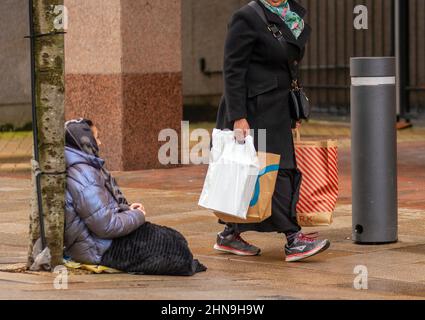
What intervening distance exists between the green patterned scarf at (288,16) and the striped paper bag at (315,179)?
0.75m

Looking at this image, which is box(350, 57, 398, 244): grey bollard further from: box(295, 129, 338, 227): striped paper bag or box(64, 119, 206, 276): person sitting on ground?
box(64, 119, 206, 276): person sitting on ground

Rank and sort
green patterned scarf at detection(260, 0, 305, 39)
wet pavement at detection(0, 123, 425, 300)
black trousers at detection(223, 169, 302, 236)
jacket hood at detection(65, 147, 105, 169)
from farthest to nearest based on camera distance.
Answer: green patterned scarf at detection(260, 0, 305, 39) → black trousers at detection(223, 169, 302, 236) → jacket hood at detection(65, 147, 105, 169) → wet pavement at detection(0, 123, 425, 300)

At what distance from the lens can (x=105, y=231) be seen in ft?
24.8

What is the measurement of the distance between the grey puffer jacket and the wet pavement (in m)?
0.19

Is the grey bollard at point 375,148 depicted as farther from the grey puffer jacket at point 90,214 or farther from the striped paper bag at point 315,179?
the grey puffer jacket at point 90,214

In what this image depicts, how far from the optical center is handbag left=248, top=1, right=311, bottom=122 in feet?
27.4

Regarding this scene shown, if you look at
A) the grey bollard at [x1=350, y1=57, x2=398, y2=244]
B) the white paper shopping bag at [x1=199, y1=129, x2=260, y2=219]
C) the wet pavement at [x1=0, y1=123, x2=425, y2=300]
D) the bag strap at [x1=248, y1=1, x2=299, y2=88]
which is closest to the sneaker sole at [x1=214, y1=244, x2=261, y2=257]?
the wet pavement at [x1=0, y1=123, x2=425, y2=300]

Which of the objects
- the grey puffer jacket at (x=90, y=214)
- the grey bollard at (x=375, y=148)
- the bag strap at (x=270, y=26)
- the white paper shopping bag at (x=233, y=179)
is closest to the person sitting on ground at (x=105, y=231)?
the grey puffer jacket at (x=90, y=214)

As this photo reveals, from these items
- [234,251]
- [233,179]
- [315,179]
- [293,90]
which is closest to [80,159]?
[233,179]

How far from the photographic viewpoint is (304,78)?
62.2 ft

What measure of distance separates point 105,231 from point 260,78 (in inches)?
60.7

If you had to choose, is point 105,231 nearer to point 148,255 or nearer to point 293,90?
point 148,255

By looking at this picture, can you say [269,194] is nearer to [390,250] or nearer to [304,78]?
[390,250]
